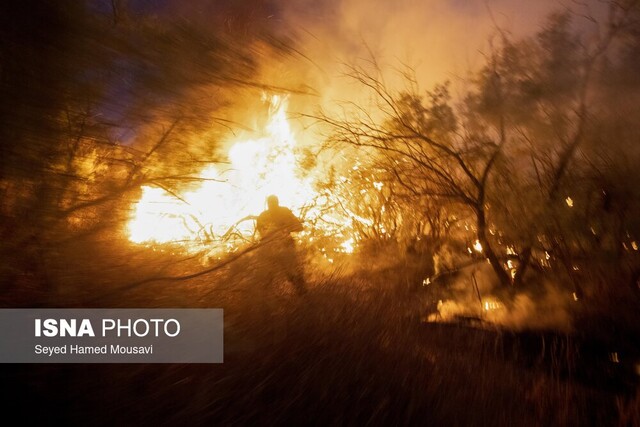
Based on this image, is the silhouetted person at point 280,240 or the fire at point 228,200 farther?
the silhouetted person at point 280,240

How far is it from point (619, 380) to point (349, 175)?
4.59 metres

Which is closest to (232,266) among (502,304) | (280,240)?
(280,240)

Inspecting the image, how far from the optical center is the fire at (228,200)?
3787 mm

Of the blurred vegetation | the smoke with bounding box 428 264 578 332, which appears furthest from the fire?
the smoke with bounding box 428 264 578 332

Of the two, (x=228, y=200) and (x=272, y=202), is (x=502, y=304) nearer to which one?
(x=272, y=202)

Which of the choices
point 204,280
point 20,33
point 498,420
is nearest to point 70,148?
point 20,33
